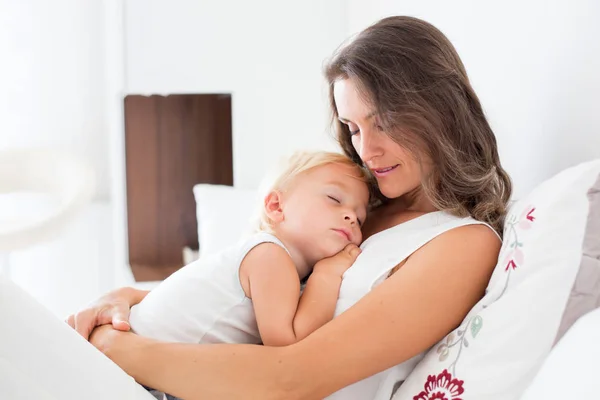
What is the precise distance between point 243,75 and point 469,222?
5.88 ft

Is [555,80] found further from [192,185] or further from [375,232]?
[192,185]

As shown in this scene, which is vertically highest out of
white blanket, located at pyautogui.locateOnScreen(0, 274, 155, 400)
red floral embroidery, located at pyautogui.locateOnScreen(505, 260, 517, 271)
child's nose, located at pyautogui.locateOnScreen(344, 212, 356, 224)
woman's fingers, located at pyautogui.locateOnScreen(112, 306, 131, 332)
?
child's nose, located at pyautogui.locateOnScreen(344, 212, 356, 224)

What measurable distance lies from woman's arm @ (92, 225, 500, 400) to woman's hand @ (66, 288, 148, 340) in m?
0.12

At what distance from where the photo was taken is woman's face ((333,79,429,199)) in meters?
1.32

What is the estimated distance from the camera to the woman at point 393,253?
109cm

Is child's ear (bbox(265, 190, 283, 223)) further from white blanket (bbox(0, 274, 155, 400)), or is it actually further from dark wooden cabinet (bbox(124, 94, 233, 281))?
dark wooden cabinet (bbox(124, 94, 233, 281))

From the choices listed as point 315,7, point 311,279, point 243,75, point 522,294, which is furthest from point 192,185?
point 522,294

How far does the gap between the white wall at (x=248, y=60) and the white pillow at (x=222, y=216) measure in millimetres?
550

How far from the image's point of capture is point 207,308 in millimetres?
1241

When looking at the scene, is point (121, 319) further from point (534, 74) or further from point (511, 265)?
point (534, 74)

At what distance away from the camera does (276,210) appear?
143 centimetres

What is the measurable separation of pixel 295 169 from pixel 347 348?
0.47 meters

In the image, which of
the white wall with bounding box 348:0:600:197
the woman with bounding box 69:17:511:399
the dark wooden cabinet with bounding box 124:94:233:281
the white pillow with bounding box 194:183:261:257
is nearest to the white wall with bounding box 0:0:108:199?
the dark wooden cabinet with bounding box 124:94:233:281

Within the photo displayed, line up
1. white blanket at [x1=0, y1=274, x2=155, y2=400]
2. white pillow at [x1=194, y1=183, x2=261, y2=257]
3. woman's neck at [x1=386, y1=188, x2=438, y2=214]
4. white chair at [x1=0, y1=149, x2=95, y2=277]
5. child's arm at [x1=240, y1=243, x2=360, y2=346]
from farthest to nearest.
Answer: white chair at [x1=0, y1=149, x2=95, y2=277], white pillow at [x1=194, y1=183, x2=261, y2=257], woman's neck at [x1=386, y1=188, x2=438, y2=214], child's arm at [x1=240, y1=243, x2=360, y2=346], white blanket at [x1=0, y1=274, x2=155, y2=400]
